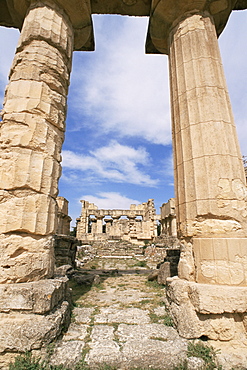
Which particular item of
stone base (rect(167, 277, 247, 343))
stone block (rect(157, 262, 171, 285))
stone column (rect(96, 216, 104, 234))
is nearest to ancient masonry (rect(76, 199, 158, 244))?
stone column (rect(96, 216, 104, 234))

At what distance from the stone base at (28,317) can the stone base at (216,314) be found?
1.60m

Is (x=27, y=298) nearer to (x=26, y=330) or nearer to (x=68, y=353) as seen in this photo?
(x=26, y=330)

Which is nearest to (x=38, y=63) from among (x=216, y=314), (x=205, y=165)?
(x=205, y=165)

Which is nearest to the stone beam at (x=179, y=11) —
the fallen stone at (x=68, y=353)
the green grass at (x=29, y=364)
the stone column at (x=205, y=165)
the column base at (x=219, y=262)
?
the stone column at (x=205, y=165)

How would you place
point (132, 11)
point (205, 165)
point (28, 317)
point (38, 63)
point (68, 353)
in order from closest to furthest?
point (68, 353), point (28, 317), point (205, 165), point (38, 63), point (132, 11)

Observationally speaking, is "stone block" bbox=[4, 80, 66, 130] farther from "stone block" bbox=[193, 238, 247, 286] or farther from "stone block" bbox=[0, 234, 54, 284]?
"stone block" bbox=[193, 238, 247, 286]

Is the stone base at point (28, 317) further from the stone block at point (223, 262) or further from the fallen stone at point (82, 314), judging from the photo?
the stone block at point (223, 262)

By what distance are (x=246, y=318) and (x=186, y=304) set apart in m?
0.69

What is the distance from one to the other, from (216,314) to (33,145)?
3309mm

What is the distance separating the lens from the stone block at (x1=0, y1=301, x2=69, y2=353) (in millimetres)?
2166

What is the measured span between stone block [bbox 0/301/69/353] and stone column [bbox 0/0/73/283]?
44 cm

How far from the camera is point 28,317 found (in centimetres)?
238

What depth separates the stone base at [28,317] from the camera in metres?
2.18

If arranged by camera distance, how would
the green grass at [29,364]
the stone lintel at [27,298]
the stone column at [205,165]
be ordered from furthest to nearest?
the stone column at [205,165]
the stone lintel at [27,298]
the green grass at [29,364]
